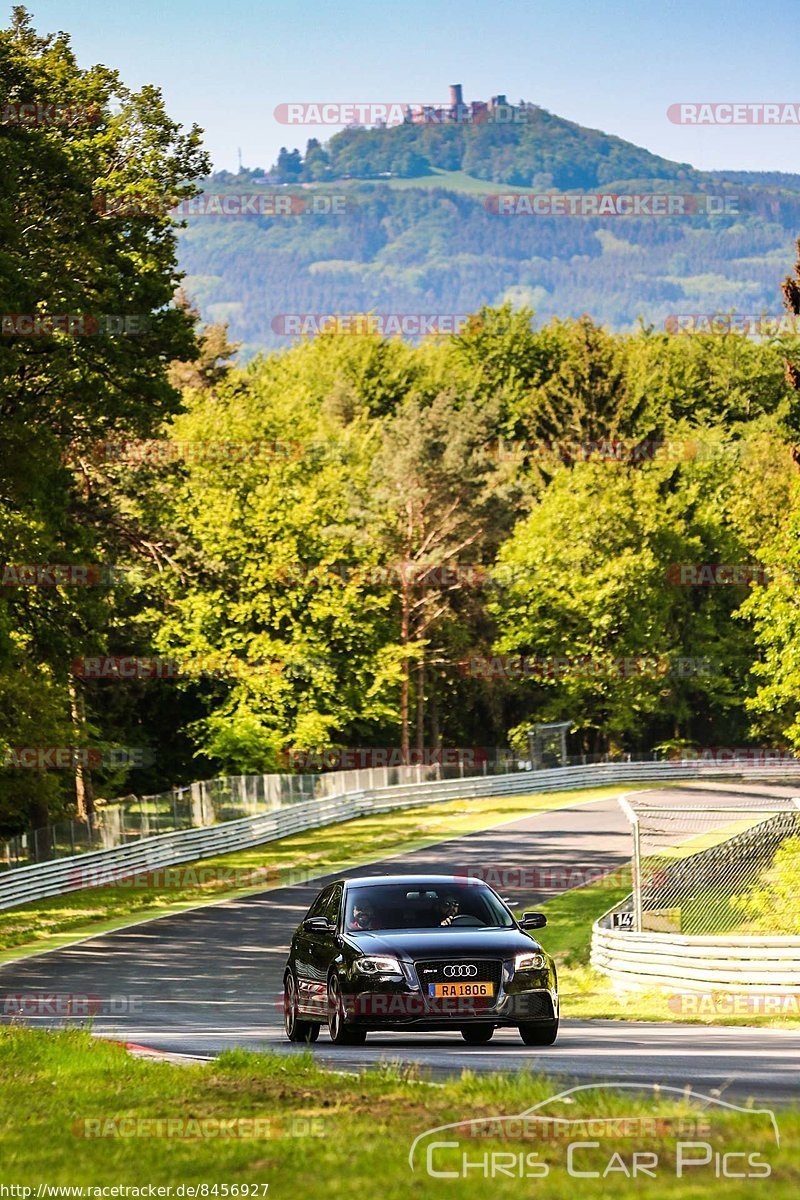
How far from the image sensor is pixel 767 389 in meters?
92.4

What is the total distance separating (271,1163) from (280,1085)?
110 inches

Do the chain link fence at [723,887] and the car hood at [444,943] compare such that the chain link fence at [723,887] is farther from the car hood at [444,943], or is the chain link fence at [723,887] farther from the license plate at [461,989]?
the license plate at [461,989]

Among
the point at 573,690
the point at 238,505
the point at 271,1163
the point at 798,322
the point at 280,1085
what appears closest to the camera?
the point at 271,1163

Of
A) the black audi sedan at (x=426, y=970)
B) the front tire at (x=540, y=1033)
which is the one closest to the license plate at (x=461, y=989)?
the black audi sedan at (x=426, y=970)

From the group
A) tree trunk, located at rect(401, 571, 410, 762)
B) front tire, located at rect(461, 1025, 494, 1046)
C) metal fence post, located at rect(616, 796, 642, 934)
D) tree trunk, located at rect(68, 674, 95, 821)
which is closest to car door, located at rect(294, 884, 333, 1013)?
front tire, located at rect(461, 1025, 494, 1046)

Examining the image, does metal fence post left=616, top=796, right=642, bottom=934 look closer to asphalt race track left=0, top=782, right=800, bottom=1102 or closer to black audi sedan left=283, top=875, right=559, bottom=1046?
asphalt race track left=0, top=782, right=800, bottom=1102

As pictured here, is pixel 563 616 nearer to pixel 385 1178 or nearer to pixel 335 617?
pixel 335 617

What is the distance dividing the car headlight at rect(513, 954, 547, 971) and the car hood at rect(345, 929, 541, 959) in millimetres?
68

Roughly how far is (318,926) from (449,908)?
1.16 meters

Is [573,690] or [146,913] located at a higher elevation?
[146,913]

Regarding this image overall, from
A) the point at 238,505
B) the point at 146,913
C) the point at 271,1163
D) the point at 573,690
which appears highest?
the point at 271,1163

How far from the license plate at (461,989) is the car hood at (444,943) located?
22 centimetres

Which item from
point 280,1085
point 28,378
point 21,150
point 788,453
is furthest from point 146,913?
point 788,453

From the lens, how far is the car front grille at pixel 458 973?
1370cm
